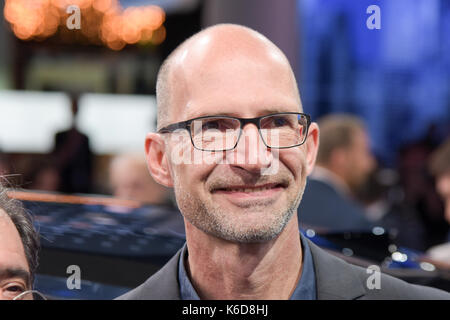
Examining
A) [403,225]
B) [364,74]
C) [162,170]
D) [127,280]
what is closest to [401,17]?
[364,74]

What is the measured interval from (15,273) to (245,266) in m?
0.39

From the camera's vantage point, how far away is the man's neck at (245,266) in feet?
3.58

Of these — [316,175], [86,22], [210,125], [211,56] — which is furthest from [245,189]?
[86,22]

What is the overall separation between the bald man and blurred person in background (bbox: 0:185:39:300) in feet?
0.90

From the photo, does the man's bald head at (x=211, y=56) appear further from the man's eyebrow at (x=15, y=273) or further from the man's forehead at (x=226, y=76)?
the man's eyebrow at (x=15, y=273)

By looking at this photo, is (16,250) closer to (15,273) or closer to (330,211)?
(15,273)

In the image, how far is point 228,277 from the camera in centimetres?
112

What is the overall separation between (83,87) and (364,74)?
677 mm

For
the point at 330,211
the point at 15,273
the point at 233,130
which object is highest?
the point at 233,130

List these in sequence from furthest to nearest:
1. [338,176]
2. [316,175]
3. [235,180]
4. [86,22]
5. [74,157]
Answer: [86,22] < [338,176] < [316,175] < [74,157] < [235,180]

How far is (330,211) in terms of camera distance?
5.73 feet

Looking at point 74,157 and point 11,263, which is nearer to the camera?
point 11,263

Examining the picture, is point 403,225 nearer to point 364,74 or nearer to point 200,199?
point 364,74

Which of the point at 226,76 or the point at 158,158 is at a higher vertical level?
the point at 226,76
